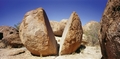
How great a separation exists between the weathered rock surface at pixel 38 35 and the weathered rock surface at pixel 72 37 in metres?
0.49

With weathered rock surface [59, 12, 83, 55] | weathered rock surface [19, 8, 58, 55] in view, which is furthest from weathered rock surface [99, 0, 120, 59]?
weathered rock surface [59, 12, 83, 55]

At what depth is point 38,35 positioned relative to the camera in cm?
558

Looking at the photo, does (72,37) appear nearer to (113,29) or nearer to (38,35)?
(38,35)

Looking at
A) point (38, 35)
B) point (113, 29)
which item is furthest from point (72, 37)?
point (113, 29)

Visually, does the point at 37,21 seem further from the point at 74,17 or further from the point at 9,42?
the point at 9,42

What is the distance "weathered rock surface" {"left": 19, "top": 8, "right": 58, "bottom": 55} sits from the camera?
5.58 metres

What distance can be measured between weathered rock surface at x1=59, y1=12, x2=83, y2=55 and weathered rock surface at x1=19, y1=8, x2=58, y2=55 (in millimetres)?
491

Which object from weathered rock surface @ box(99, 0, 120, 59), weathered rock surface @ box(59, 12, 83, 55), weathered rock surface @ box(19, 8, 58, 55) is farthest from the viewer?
weathered rock surface @ box(59, 12, 83, 55)

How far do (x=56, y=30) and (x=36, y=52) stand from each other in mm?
5579

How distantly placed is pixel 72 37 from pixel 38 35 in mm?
1594

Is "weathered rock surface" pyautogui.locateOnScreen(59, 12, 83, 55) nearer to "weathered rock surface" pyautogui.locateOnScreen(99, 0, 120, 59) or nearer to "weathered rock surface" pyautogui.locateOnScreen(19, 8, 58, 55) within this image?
"weathered rock surface" pyautogui.locateOnScreen(19, 8, 58, 55)

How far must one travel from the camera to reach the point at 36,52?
577 cm

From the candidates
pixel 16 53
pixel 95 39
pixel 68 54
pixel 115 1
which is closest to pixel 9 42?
pixel 16 53

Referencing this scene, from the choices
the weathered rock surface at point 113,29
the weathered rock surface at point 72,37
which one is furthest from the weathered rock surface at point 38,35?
the weathered rock surface at point 113,29
